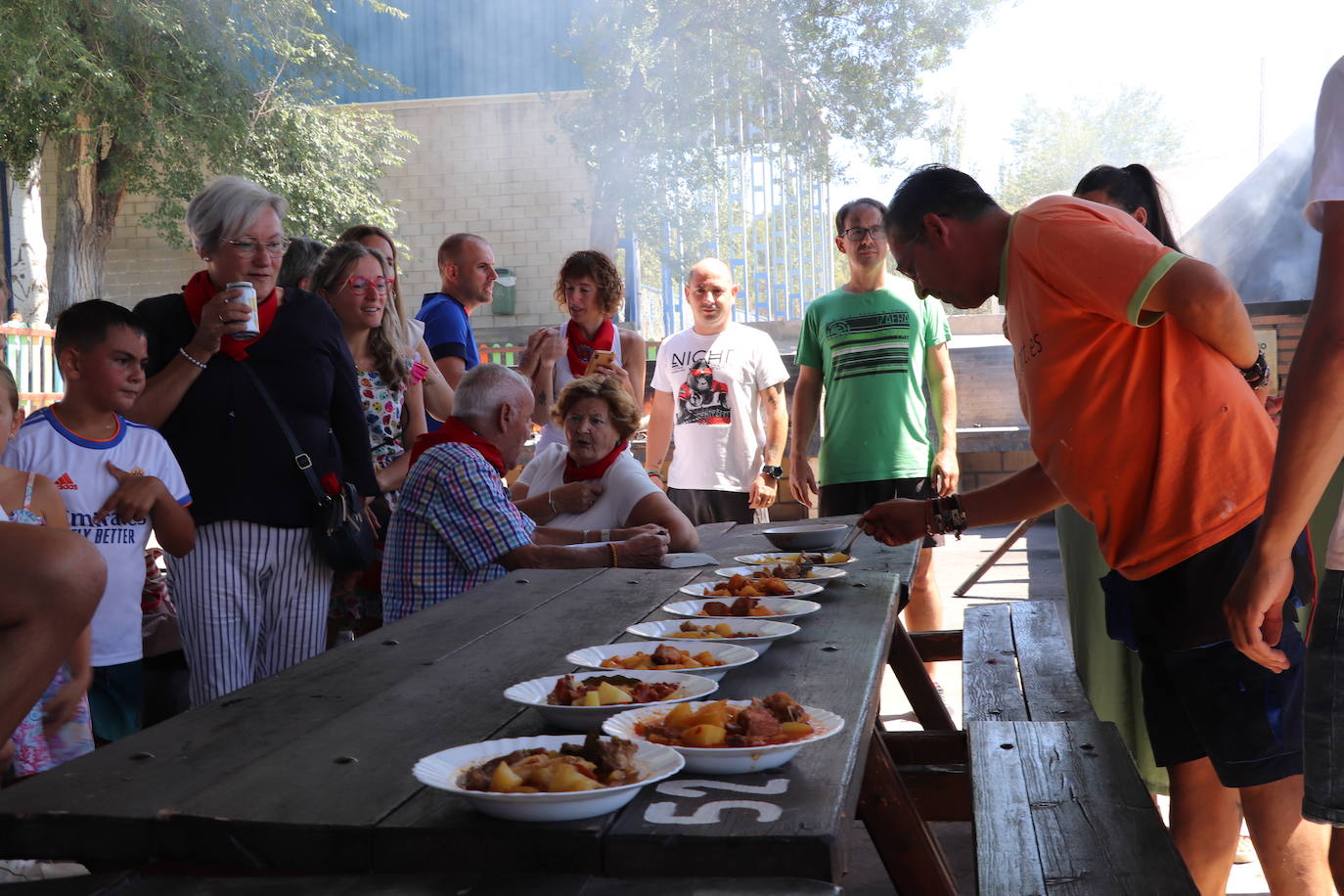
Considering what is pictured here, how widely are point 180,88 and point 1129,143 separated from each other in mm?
17215

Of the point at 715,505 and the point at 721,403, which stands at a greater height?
the point at 721,403

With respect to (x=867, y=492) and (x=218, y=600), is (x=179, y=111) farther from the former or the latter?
(x=218, y=600)

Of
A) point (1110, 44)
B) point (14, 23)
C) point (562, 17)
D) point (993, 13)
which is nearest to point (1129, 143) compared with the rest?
point (1110, 44)

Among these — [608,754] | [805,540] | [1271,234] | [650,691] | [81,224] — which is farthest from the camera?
[81,224]

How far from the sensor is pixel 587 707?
1.52 m

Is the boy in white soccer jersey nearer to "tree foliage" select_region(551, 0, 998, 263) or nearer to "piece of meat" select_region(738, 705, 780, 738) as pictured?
"piece of meat" select_region(738, 705, 780, 738)

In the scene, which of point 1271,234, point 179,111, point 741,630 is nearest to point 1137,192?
point 741,630

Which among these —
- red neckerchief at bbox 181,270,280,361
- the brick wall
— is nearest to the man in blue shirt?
red neckerchief at bbox 181,270,280,361

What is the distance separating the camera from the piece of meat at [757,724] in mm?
1384

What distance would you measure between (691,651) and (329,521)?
1380mm

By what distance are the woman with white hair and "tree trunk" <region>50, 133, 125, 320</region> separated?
16.0 meters

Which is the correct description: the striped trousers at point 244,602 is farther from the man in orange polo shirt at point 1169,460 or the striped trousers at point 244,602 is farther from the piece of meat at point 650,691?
the man in orange polo shirt at point 1169,460

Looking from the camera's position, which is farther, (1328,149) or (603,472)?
(603,472)

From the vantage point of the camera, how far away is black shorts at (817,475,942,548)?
471cm
